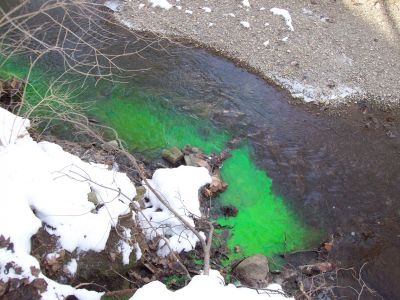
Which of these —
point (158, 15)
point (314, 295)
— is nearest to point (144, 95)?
point (158, 15)

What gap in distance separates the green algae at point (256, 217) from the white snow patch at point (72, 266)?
2.51m

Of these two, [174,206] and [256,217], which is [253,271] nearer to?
[256,217]

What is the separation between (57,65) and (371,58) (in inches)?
264

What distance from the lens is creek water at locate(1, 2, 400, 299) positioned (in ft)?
22.8

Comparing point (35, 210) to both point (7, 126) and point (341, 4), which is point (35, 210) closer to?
point (7, 126)

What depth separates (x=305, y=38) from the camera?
394 inches

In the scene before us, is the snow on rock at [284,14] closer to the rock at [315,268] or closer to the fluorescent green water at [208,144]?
the fluorescent green water at [208,144]

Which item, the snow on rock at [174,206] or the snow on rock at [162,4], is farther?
the snow on rock at [162,4]

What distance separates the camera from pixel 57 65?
870 cm

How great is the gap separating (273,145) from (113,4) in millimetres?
5358

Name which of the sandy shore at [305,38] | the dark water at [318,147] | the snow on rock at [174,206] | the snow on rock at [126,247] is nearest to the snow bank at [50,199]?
the snow on rock at [126,247]

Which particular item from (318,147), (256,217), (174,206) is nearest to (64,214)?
(174,206)

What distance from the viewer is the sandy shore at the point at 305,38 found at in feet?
30.8

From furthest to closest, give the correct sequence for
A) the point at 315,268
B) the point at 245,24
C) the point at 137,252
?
the point at 245,24
the point at 315,268
the point at 137,252
